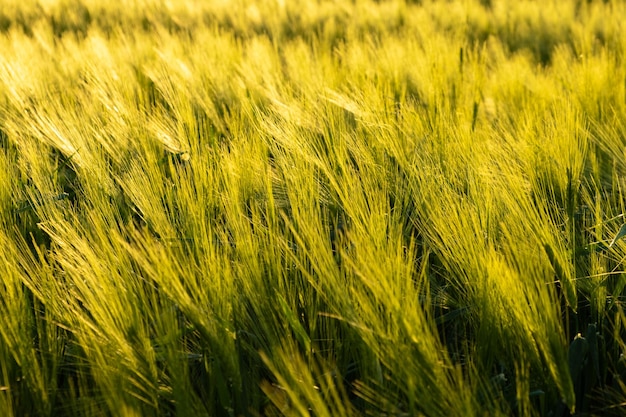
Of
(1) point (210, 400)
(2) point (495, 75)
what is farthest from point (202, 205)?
(2) point (495, 75)

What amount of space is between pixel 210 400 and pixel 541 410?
1.55 ft

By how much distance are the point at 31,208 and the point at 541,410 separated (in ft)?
3.61

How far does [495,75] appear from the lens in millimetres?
2420

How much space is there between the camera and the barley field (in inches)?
35.4

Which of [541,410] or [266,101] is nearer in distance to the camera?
[541,410]

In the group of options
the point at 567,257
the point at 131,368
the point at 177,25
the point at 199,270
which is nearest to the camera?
the point at 131,368

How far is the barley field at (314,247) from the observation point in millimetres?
900

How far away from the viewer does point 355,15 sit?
436 cm

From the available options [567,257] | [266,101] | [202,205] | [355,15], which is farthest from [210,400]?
[355,15]

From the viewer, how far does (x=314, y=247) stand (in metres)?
1.00

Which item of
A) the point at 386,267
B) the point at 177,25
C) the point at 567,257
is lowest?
the point at 567,257

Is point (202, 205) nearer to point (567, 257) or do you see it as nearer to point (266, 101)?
point (567, 257)

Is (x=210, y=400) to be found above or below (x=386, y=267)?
below

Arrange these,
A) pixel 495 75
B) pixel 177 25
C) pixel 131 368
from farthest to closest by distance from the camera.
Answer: pixel 177 25 < pixel 495 75 < pixel 131 368
